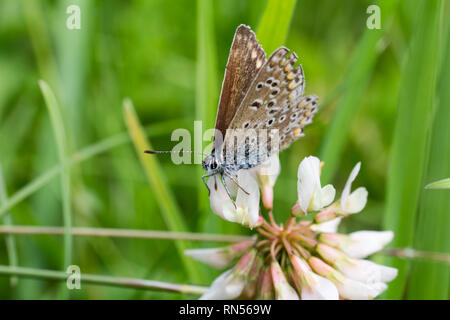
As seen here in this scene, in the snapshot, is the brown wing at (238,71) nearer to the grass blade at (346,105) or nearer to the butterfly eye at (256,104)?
the butterfly eye at (256,104)

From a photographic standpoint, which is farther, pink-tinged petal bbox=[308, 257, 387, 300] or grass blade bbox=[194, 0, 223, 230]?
grass blade bbox=[194, 0, 223, 230]

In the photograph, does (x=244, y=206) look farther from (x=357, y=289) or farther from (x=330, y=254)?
(x=357, y=289)

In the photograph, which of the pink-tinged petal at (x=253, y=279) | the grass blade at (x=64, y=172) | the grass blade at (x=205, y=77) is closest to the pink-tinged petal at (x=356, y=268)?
the pink-tinged petal at (x=253, y=279)

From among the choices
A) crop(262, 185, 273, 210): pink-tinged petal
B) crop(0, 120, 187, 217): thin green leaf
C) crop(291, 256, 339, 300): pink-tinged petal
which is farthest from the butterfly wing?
crop(0, 120, 187, 217): thin green leaf

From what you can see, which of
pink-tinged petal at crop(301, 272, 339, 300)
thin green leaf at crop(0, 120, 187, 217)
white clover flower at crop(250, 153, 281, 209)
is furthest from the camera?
thin green leaf at crop(0, 120, 187, 217)

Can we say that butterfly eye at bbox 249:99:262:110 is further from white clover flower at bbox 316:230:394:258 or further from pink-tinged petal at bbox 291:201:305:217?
white clover flower at bbox 316:230:394:258

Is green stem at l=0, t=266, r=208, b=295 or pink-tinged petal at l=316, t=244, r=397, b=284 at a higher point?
pink-tinged petal at l=316, t=244, r=397, b=284
